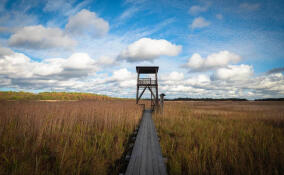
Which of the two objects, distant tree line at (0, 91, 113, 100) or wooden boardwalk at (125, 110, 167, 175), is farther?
distant tree line at (0, 91, 113, 100)

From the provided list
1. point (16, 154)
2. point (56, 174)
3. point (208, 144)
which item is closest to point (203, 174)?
point (208, 144)

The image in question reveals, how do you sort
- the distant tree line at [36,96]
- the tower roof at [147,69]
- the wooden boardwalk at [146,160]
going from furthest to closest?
the distant tree line at [36,96], the tower roof at [147,69], the wooden boardwalk at [146,160]

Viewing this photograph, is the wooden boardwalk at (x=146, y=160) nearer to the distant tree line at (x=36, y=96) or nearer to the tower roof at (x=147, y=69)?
the tower roof at (x=147, y=69)

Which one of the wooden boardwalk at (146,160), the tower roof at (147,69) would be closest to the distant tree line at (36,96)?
the tower roof at (147,69)

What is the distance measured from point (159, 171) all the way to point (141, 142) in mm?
2154

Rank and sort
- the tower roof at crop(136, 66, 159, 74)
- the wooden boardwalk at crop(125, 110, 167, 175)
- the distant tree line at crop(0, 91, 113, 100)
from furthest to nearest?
the distant tree line at crop(0, 91, 113, 100) < the tower roof at crop(136, 66, 159, 74) < the wooden boardwalk at crop(125, 110, 167, 175)

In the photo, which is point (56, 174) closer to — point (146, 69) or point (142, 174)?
point (142, 174)

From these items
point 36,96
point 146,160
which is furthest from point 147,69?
point 36,96

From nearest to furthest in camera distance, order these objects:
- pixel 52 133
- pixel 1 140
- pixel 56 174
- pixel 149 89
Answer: pixel 56 174, pixel 1 140, pixel 52 133, pixel 149 89

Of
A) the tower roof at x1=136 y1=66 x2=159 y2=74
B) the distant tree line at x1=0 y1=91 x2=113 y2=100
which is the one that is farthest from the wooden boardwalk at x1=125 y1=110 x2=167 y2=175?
the distant tree line at x1=0 y1=91 x2=113 y2=100

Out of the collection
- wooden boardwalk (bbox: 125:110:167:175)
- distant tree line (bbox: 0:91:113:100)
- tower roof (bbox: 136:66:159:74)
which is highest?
tower roof (bbox: 136:66:159:74)

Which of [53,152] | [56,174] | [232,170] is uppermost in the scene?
[53,152]

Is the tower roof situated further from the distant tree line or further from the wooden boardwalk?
the distant tree line

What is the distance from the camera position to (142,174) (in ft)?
9.87
